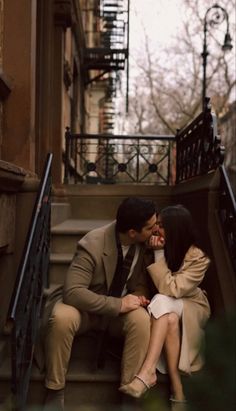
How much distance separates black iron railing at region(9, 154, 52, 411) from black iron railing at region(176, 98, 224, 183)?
1.60 metres

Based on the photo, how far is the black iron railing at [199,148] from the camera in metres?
5.22

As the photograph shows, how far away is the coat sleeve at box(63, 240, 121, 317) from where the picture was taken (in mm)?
3578

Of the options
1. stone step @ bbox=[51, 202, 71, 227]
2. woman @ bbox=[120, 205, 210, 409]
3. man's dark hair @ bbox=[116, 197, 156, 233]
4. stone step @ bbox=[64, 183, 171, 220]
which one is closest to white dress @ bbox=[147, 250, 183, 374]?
woman @ bbox=[120, 205, 210, 409]

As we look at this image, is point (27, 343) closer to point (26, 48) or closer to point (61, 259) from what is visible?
point (61, 259)

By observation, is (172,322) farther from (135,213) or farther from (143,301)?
(135,213)

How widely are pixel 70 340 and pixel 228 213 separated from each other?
66.3 inches

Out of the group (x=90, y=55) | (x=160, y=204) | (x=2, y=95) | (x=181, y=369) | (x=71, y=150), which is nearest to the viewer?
(x=181, y=369)

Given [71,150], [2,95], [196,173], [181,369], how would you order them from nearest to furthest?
[181,369] → [2,95] → [196,173] → [71,150]

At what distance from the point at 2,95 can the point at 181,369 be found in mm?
2926

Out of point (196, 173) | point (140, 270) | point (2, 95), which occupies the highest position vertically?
point (2, 95)

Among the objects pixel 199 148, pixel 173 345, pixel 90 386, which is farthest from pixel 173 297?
pixel 199 148

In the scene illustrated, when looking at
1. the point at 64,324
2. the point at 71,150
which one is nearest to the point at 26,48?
the point at 64,324

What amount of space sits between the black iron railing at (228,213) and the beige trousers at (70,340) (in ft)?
3.46

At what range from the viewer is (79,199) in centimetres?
844
